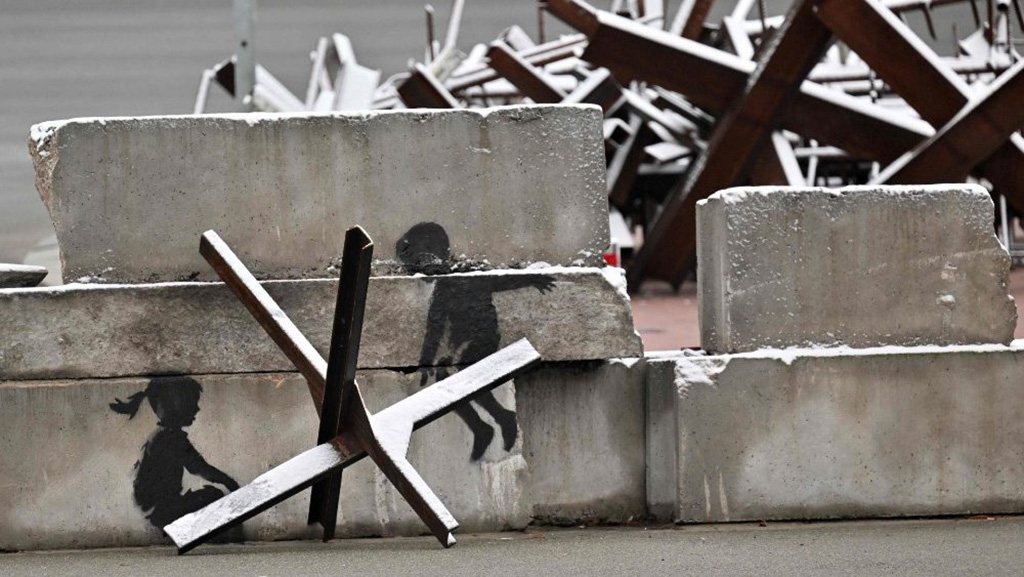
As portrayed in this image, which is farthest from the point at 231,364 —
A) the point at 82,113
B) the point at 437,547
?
the point at 82,113

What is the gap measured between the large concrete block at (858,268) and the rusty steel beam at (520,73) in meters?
8.94

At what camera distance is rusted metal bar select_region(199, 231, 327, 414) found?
4270mm

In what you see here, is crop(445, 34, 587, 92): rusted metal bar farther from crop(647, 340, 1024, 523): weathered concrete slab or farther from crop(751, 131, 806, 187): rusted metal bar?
crop(647, 340, 1024, 523): weathered concrete slab

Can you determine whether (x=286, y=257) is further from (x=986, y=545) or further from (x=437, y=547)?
(x=986, y=545)

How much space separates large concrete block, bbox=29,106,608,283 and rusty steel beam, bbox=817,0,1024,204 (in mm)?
5557

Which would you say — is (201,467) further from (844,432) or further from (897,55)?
(897,55)

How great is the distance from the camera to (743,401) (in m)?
4.71

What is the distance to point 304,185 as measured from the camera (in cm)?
466

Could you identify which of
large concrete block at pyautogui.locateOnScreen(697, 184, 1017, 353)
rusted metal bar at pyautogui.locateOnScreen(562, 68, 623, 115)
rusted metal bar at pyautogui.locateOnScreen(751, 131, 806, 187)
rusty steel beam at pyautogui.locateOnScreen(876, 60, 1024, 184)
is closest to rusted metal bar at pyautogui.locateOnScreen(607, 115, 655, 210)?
rusted metal bar at pyautogui.locateOnScreen(562, 68, 623, 115)

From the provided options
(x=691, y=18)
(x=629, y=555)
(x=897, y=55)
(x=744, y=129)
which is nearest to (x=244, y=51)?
(x=744, y=129)

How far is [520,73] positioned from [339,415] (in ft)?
32.1

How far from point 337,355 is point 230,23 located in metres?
18.4

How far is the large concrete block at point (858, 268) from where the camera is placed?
15.5 ft

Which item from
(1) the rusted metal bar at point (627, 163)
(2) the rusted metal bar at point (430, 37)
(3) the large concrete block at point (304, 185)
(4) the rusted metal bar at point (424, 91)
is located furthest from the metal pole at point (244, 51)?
(3) the large concrete block at point (304, 185)
